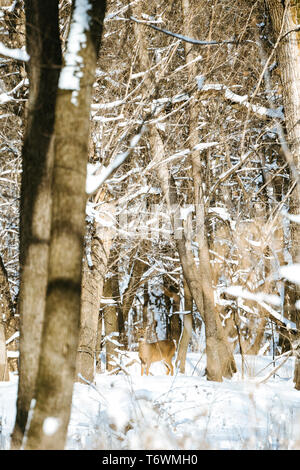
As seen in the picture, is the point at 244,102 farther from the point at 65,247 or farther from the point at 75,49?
the point at 65,247

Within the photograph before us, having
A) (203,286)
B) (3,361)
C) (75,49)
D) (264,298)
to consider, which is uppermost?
(75,49)

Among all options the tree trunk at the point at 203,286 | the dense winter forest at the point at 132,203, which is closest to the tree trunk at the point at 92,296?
the dense winter forest at the point at 132,203

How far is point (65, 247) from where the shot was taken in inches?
114

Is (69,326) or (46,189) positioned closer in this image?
(69,326)

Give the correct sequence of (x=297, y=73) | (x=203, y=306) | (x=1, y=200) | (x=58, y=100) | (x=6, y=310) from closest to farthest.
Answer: (x=58, y=100) < (x=297, y=73) < (x=203, y=306) < (x=1, y=200) < (x=6, y=310)

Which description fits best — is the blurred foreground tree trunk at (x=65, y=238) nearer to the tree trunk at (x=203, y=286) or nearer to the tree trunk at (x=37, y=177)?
the tree trunk at (x=37, y=177)

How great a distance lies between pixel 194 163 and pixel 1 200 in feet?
15.0

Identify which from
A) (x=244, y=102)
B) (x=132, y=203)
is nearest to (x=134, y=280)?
(x=132, y=203)

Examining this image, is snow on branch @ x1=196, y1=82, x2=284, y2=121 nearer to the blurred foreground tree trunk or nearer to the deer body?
the blurred foreground tree trunk

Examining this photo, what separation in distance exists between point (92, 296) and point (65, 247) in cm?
523

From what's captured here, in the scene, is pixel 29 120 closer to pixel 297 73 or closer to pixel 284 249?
pixel 297 73

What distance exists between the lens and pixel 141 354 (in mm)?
12133

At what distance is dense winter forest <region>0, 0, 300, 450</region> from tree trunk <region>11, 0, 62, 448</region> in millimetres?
12
